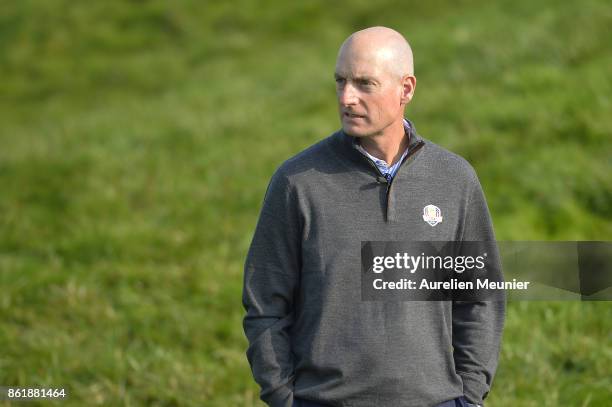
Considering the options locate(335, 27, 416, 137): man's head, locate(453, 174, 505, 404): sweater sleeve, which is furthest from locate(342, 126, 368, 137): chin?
locate(453, 174, 505, 404): sweater sleeve

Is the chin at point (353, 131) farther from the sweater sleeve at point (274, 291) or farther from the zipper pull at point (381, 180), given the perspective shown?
the sweater sleeve at point (274, 291)

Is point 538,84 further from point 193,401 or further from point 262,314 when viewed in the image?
point 262,314

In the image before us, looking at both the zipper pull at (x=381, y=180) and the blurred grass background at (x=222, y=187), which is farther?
the blurred grass background at (x=222, y=187)

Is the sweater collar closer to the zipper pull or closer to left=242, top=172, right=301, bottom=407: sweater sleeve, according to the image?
the zipper pull

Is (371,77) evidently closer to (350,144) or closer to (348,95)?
(348,95)

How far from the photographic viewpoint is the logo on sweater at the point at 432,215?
2996 mm

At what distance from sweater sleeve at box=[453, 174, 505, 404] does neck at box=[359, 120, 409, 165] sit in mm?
341

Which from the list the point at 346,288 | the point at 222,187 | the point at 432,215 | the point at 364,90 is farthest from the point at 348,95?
the point at 222,187

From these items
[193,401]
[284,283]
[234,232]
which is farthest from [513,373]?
[234,232]

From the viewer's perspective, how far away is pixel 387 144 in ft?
10.2

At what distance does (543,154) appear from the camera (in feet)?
27.2

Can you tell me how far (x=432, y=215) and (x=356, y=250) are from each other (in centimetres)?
33

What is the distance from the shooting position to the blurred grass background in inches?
234

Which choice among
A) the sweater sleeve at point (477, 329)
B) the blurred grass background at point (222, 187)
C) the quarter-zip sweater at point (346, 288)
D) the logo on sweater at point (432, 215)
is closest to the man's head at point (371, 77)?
the quarter-zip sweater at point (346, 288)
